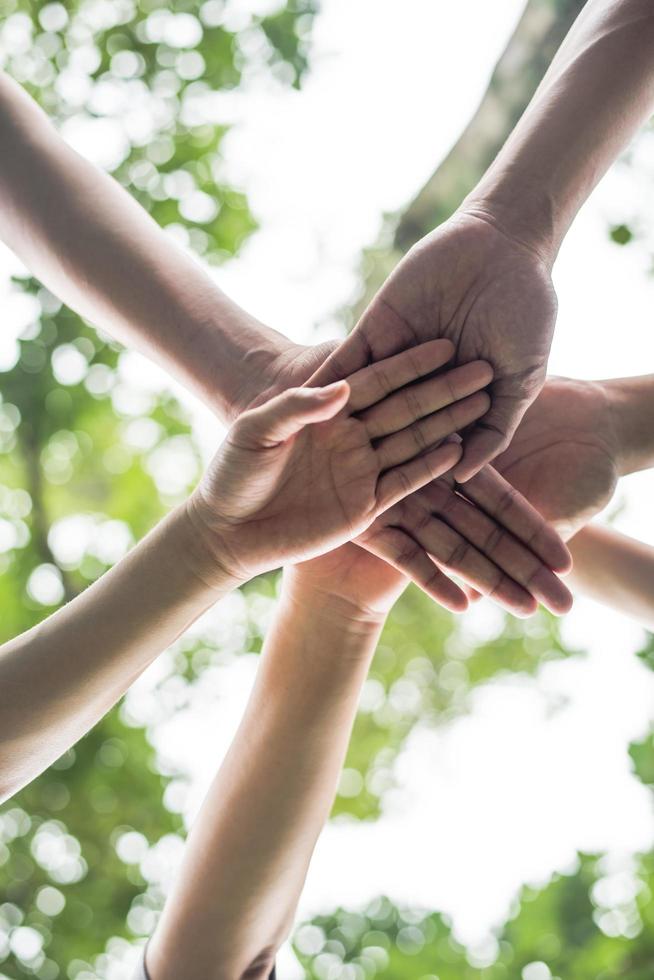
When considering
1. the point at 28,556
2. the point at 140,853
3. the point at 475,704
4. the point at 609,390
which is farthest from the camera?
the point at 475,704

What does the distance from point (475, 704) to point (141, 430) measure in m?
1.73

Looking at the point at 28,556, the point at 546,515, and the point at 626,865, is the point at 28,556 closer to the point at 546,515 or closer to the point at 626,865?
the point at 546,515

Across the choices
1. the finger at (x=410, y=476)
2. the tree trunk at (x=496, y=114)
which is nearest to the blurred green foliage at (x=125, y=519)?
the tree trunk at (x=496, y=114)

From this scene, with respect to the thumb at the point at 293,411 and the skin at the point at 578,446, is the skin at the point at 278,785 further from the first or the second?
the thumb at the point at 293,411

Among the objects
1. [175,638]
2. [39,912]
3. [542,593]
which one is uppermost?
[542,593]

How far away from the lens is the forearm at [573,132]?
156 cm

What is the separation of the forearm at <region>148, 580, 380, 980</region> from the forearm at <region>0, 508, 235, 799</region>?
342mm

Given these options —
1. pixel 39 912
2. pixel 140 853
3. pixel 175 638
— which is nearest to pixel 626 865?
pixel 140 853

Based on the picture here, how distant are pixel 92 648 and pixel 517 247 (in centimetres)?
97

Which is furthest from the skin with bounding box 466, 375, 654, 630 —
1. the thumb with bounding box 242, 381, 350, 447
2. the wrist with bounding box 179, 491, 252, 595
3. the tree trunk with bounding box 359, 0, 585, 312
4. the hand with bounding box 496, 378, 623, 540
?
the tree trunk with bounding box 359, 0, 585, 312

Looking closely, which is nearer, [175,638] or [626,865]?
[175,638]

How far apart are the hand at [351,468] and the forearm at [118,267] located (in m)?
0.29

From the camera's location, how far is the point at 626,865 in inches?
112

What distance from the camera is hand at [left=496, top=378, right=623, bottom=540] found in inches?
67.7
